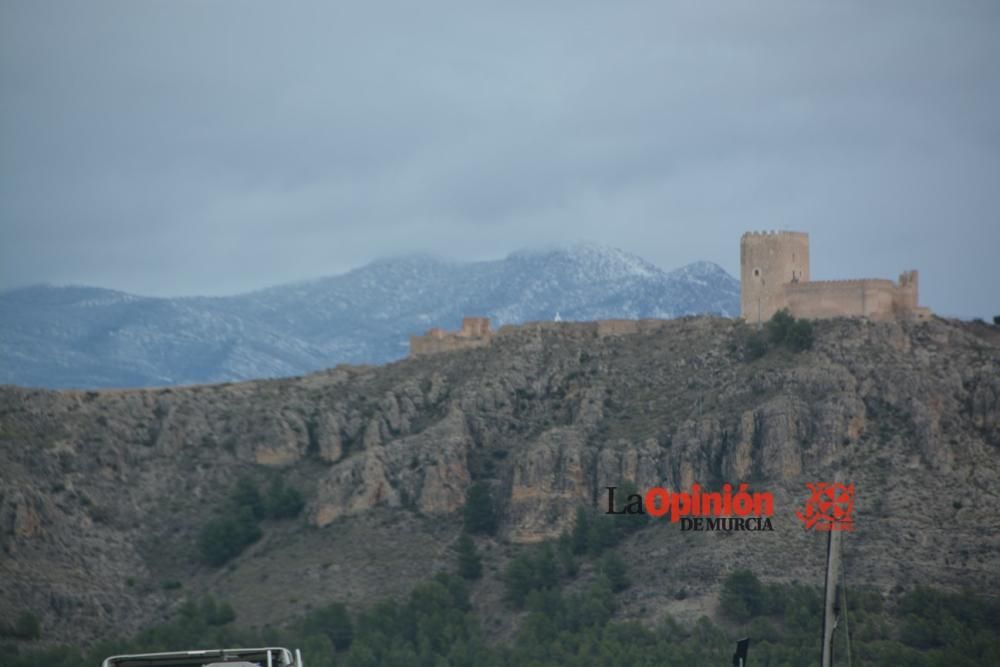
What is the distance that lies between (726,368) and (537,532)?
15.8m

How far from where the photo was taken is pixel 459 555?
5595 inches

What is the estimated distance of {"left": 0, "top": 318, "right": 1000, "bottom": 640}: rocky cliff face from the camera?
13312 centimetres

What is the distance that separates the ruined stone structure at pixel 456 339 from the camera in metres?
157

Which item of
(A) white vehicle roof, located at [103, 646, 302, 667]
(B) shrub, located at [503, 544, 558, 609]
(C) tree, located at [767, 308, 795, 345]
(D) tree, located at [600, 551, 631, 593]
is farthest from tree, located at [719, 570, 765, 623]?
(A) white vehicle roof, located at [103, 646, 302, 667]

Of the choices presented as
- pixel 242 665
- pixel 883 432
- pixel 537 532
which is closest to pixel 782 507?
pixel 883 432

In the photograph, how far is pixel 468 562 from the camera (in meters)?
141

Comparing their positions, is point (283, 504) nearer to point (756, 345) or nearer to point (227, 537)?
point (227, 537)

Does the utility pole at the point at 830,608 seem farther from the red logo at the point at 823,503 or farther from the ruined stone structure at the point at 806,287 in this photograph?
the ruined stone structure at the point at 806,287

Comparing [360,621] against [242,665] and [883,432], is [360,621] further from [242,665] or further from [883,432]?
[242,665]

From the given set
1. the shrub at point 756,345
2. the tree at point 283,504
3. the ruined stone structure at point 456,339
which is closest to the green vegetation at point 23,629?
the tree at point 283,504

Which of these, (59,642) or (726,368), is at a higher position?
(726,368)

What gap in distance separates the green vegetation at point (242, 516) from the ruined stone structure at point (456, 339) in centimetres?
1490

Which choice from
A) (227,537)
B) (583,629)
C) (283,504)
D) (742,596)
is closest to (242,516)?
(227,537)

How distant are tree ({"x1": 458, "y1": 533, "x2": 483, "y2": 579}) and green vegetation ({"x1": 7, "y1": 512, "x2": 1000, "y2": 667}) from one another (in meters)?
0.44
